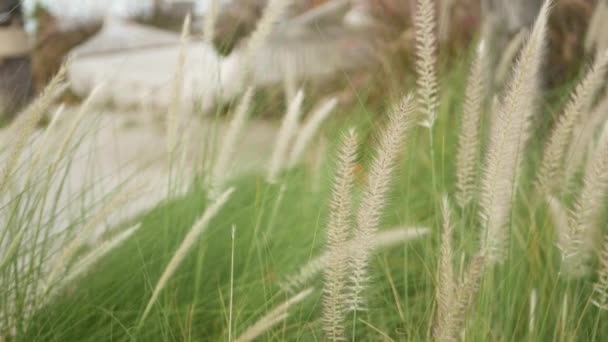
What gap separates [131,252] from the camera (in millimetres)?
1367

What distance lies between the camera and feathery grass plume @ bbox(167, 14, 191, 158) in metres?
1.17

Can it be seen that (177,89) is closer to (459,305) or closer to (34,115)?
(34,115)

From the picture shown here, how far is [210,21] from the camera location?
1.29 m

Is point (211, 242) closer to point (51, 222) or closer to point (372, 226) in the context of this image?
point (51, 222)

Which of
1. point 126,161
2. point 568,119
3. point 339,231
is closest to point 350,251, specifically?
point 339,231

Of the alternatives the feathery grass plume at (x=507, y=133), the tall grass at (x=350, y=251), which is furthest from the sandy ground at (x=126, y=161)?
the feathery grass plume at (x=507, y=133)

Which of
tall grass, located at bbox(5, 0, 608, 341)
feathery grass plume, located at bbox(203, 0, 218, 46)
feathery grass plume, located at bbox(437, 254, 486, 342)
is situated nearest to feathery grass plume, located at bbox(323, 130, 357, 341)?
tall grass, located at bbox(5, 0, 608, 341)

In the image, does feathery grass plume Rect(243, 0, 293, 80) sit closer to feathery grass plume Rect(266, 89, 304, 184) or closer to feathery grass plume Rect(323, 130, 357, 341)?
feathery grass plume Rect(266, 89, 304, 184)

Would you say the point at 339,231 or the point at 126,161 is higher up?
the point at 339,231

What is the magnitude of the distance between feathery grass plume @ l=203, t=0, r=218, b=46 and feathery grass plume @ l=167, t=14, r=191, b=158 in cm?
8

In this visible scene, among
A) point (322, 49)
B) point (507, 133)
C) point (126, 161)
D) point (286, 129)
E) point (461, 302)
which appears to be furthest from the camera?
point (322, 49)

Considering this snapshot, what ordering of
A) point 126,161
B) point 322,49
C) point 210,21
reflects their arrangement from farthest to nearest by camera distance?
point 322,49, point 126,161, point 210,21

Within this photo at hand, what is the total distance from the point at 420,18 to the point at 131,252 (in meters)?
0.71

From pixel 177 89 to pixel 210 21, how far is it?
159 millimetres
